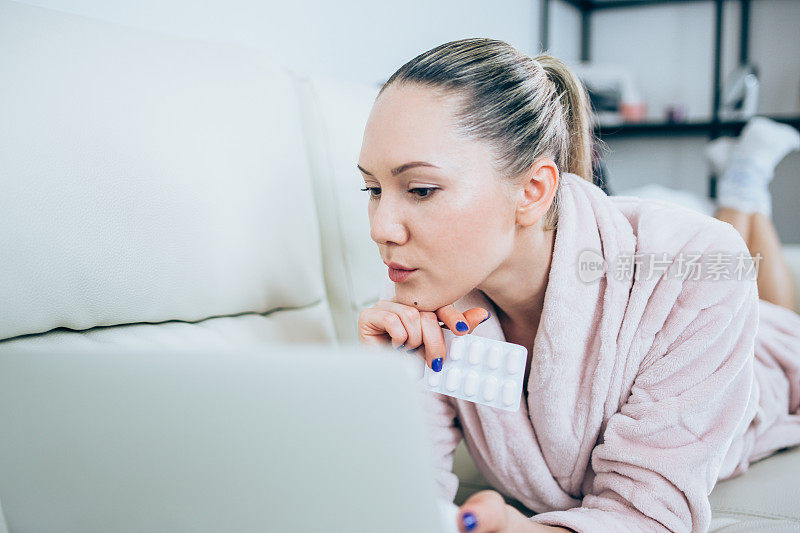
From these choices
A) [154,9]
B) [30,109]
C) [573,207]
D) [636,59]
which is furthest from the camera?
[636,59]

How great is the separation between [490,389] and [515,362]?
4 centimetres

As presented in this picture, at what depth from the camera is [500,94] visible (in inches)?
24.7

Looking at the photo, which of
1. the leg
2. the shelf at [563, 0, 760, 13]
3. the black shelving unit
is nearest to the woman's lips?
the leg

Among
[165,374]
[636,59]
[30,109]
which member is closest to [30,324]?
[30,109]

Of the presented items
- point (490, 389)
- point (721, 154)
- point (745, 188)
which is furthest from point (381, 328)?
point (721, 154)

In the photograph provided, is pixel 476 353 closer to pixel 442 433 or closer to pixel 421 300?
pixel 421 300

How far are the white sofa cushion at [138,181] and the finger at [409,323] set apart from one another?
244 millimetres

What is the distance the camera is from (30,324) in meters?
0.59

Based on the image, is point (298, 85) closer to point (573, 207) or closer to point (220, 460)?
point (573, 207)

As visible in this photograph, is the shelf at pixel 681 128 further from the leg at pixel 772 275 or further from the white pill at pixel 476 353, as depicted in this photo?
the white pill at pixel 476 353

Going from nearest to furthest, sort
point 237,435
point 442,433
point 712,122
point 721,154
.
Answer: point 237,435
point 442,433
point 721,154
point 712,122

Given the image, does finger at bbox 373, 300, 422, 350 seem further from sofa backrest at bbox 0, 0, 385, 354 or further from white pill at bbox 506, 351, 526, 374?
sofa backrest at bbox 0, 0, 385, 354

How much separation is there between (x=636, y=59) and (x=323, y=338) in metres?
2.34

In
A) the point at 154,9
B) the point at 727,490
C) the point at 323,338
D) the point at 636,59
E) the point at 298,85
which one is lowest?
the point at 727,490
